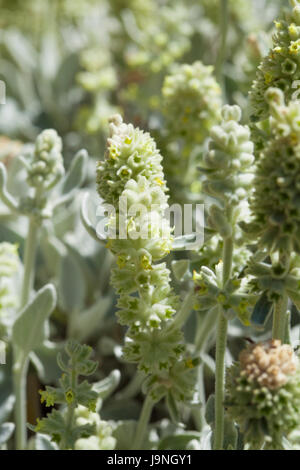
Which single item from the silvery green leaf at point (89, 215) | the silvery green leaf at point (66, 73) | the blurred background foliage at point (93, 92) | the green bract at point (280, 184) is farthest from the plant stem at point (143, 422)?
the silvery green leaf at point (66, 73)

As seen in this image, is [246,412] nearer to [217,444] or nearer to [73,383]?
[217,444]

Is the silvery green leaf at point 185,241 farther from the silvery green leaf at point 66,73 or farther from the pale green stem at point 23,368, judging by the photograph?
the silvery green leaf at point 66,73

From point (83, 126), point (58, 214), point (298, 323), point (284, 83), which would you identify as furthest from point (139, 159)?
point (83, 126)

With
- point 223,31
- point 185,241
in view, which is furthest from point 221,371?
point 223,31

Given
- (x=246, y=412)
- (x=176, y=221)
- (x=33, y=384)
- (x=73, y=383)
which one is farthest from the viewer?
(x=33, y=384)

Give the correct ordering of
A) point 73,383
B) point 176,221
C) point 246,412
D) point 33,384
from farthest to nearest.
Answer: point 33,384 < point 176,221 < point 73,383 < point 246,412

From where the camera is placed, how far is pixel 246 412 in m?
0.78

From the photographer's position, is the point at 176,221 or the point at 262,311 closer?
the point at 262,311

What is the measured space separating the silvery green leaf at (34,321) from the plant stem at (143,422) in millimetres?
252

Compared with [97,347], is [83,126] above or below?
above

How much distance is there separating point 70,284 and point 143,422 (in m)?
0.51

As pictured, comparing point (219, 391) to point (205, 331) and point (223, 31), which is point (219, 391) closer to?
point (205, 331)

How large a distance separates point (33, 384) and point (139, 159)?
0.86m

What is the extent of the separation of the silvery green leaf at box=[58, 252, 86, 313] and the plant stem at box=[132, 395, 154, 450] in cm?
48
